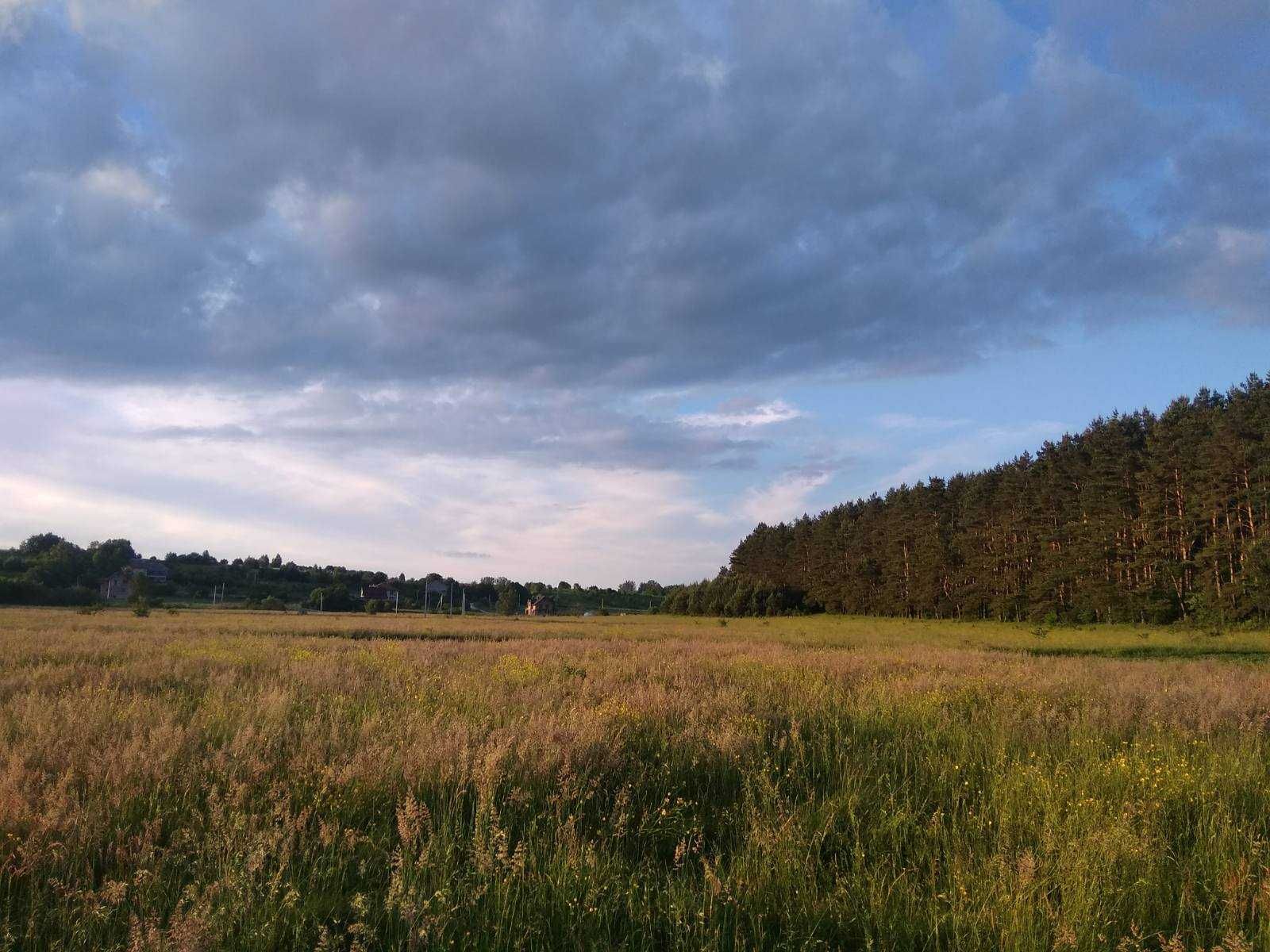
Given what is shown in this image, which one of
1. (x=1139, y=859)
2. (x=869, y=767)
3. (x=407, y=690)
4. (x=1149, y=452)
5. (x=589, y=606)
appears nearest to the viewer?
(x=1139, y=859)

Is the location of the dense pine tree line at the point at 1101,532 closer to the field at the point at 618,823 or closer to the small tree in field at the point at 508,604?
the field at the point at 618,823

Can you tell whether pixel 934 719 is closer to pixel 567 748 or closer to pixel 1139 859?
pixel 1139 859

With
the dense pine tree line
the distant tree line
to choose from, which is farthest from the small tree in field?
the dense pine tree line

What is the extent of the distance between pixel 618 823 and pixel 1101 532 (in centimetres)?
5180

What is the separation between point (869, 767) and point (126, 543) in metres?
128

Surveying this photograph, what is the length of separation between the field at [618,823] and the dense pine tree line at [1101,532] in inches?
1532

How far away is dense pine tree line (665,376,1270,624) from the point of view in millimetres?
38625

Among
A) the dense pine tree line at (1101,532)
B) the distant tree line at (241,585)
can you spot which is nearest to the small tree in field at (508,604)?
the distant tree line at (241,585)

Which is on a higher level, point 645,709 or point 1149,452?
point 1149,452

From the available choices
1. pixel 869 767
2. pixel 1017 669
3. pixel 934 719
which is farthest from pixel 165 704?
pixel 1017 669

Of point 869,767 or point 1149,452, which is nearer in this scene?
point 869,767

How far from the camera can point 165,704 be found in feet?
24.7

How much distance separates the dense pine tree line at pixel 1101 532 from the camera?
38625 mm

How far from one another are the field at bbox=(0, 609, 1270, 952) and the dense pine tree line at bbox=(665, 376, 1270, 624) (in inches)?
1532
